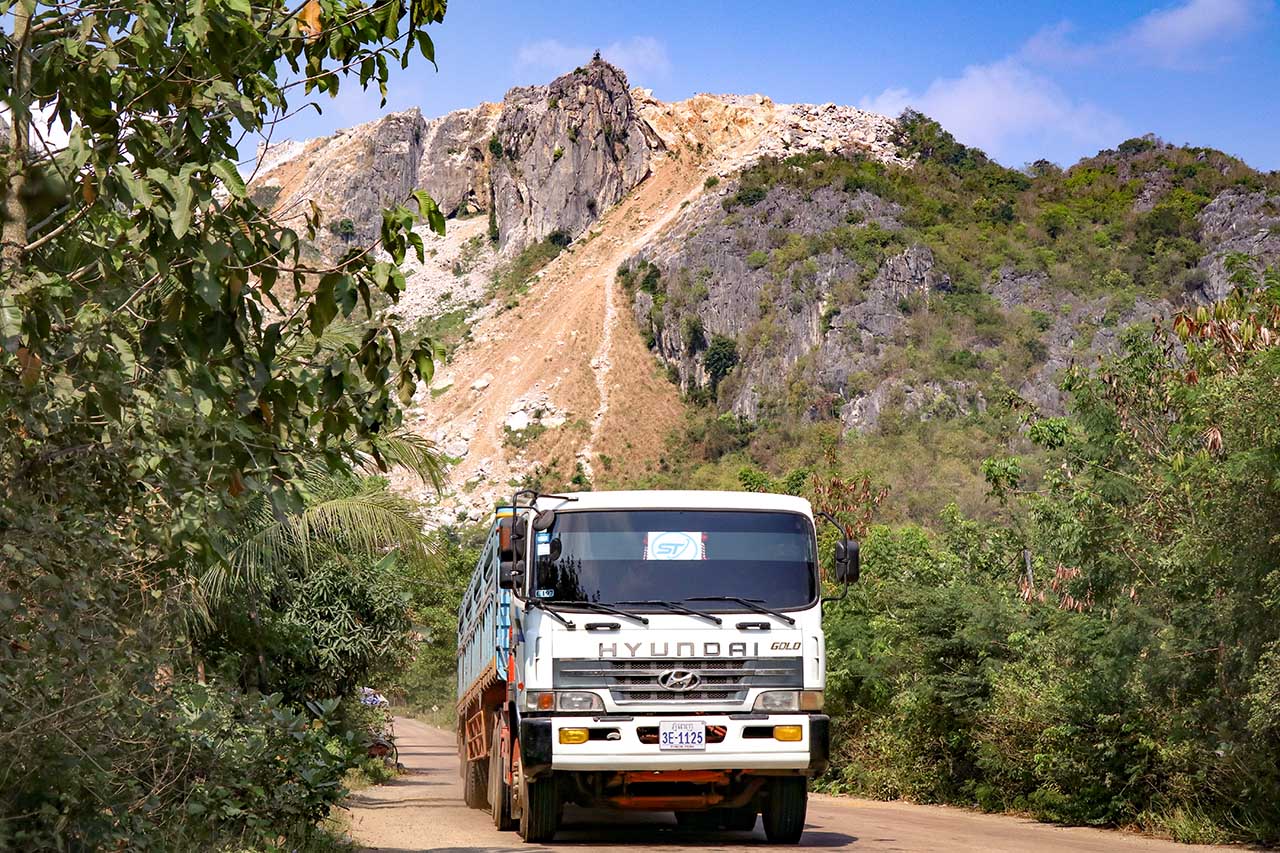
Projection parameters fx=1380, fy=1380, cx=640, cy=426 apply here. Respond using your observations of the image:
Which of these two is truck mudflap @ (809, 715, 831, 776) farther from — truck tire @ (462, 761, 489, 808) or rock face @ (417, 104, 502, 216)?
rock face @ (417, 104, 502, 216)

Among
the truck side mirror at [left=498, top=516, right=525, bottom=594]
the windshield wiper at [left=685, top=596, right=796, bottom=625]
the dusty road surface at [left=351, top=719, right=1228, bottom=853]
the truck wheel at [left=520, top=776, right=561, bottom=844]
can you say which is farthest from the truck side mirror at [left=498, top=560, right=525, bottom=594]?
the dusty road surface at [left=351, top=719, right=1228, bottom=853]

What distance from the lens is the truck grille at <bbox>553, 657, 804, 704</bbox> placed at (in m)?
11.9

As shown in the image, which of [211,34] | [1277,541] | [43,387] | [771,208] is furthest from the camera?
[771,208]

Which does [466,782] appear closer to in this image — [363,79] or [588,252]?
[363,79]

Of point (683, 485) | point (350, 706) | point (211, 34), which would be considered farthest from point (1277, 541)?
point (683, 485)

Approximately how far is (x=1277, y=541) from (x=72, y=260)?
9867 millimetres

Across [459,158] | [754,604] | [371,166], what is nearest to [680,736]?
Answer: [754,604]

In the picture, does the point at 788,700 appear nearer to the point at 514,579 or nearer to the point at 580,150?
the point at 514,579

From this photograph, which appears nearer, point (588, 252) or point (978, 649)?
point (978, 649)

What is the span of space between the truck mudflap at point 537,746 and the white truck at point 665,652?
0.01 m

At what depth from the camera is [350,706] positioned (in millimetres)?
24516

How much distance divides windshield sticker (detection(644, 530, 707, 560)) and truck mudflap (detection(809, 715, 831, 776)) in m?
1.75

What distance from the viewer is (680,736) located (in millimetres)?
11859

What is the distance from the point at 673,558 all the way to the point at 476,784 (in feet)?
26.4
